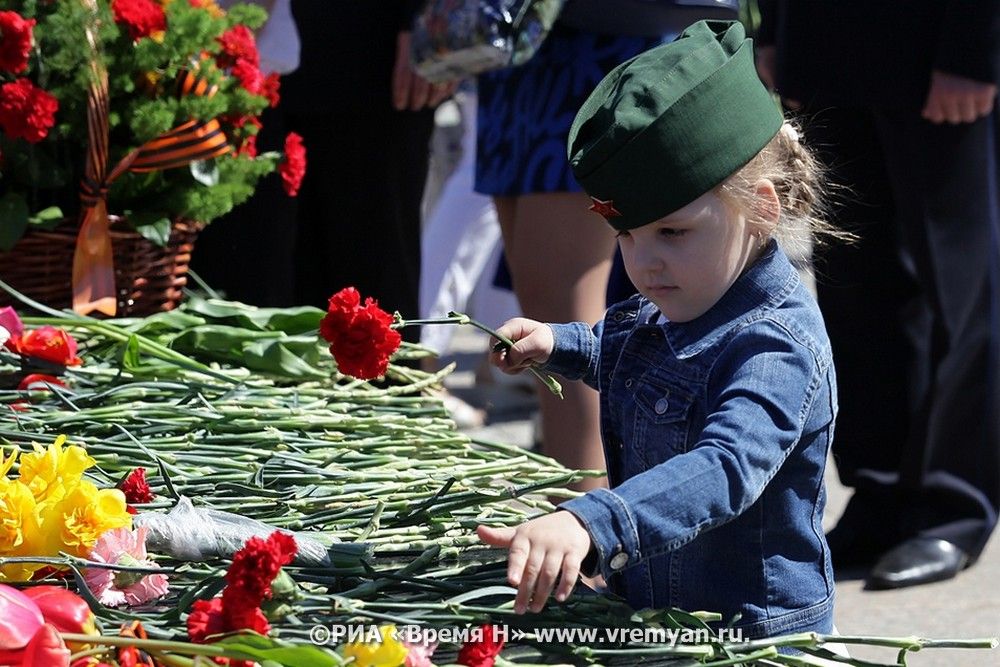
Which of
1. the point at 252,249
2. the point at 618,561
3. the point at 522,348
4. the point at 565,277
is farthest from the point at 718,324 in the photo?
the point at 252,249

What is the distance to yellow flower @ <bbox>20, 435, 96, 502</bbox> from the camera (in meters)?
1.36

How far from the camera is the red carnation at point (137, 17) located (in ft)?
7.36

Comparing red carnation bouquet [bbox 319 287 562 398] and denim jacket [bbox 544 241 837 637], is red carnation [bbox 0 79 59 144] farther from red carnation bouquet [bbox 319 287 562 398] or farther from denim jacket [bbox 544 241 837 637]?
denim jacket [bbox 544 241 837 637]

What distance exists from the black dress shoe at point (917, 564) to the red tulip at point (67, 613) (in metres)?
2.43

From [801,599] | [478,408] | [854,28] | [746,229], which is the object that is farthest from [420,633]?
[478,408]

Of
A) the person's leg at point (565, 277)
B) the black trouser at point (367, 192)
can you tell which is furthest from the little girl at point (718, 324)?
the black trouser at point (367, 192)

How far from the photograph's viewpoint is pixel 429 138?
3.35 meters

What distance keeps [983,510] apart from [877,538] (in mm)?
256

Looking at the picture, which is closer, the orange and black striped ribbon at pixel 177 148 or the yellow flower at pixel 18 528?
the yellow flower at pixel 18 528

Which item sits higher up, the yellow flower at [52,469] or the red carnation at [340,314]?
the red carnation at [340,314]

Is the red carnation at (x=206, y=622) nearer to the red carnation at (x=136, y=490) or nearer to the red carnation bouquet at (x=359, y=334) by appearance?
the red carnation at (x=136, y=490)

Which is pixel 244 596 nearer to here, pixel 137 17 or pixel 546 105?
pixel 137 17

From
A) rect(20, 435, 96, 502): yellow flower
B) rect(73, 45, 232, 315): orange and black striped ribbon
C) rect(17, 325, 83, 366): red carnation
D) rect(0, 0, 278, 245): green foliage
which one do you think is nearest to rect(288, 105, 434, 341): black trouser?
rect(0, 0, 278, 245): green foliage

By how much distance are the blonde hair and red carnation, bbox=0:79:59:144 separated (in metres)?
1.10
